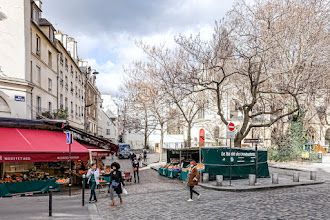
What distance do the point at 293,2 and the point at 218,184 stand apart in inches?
513

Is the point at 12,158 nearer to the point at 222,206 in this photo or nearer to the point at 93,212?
the point at 93,212

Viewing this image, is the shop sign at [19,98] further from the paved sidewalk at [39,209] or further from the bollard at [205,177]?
the bollard at [205,177]

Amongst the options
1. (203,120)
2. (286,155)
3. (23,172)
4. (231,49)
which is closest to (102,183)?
(23,172)

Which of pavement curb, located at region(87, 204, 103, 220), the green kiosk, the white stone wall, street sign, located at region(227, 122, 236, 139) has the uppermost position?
the white stone wall

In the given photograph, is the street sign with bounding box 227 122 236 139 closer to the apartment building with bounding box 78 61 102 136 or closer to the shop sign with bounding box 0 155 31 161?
the shop sign with bounding box 0 155 31 161

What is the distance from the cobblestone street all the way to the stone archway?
6574 mm

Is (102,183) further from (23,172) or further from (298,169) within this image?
(298,169)

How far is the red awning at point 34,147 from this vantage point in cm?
1214

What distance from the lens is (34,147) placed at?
42.5 ft

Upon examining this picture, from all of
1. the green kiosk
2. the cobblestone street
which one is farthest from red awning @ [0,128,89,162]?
the green kiosk

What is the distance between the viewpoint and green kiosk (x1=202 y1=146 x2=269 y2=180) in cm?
1598

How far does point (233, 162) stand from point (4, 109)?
12.4m

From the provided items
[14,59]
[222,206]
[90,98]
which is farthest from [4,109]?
[90,98]

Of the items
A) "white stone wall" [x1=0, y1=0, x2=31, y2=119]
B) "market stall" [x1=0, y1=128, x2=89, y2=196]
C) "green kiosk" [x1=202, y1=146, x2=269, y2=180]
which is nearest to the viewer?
"market stall" [x1=0, y1=128, x2=89, y2=196]
